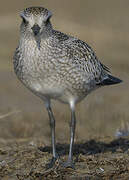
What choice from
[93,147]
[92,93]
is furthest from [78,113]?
[93,147]

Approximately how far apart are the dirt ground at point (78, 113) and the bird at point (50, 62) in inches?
12.3

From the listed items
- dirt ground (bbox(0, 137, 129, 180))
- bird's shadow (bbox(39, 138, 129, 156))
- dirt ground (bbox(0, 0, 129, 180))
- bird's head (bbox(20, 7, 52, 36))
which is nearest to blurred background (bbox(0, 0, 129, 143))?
dirt ground (bbox(0, 0, 129, 180))

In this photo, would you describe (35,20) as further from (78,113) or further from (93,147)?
(78,113)

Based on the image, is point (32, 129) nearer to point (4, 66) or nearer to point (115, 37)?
point (4, 66)

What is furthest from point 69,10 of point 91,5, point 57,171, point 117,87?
point 57,171

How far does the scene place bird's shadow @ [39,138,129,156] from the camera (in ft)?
27.7

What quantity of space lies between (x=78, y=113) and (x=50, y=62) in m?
4.43

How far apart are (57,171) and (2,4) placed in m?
14.4

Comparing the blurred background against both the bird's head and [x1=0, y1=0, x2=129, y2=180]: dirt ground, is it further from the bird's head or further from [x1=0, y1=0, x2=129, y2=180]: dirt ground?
the bird's head

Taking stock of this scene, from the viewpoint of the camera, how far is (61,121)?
38.3ft

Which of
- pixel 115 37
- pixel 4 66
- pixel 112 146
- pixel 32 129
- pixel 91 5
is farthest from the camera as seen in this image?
pixel 91 5

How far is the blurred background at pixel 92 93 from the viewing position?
11240mm

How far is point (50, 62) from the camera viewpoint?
729cm

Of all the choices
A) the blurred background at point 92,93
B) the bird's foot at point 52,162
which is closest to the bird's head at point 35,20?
the bird's foot at point 52,162
